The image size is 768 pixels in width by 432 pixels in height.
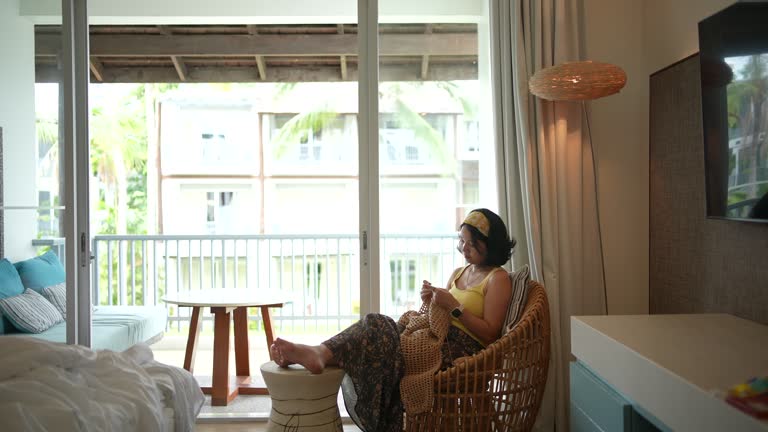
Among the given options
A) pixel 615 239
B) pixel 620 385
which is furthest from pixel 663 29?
pixel 620 385

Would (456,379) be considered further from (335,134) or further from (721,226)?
(335,134)

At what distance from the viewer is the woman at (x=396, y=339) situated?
2.54 meters

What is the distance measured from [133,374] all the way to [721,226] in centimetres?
231

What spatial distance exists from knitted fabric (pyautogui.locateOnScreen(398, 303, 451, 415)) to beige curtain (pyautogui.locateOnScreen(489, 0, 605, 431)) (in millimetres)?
783

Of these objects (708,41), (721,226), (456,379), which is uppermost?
(708,41)

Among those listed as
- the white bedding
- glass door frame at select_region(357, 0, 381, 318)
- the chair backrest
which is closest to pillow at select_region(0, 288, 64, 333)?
the white bedding

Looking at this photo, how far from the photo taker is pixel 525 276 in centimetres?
278

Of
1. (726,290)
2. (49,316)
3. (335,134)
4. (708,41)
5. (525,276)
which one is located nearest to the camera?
(708,41)

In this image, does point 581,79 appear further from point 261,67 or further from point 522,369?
point 261,67

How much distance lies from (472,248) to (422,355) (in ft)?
1.92

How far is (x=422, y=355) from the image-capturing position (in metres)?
2.54

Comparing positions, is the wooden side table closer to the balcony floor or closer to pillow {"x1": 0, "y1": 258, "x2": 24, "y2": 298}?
the balcony floor

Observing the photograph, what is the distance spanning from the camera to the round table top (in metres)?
3.94

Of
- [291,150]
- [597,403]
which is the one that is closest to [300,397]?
[597,403]
